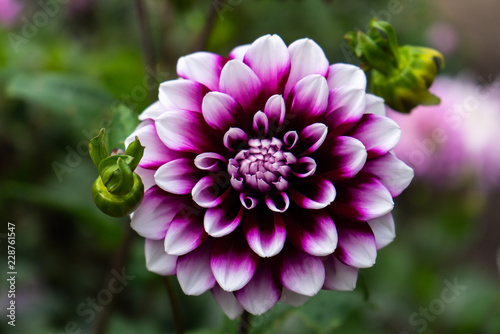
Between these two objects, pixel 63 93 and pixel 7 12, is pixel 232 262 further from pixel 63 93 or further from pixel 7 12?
pixel 7 12

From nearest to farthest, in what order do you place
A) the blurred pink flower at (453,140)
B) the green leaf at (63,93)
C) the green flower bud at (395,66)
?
the green flower bud at (395,66) → the green leaf at (63,93) → the blurred pink flower at (453,140)

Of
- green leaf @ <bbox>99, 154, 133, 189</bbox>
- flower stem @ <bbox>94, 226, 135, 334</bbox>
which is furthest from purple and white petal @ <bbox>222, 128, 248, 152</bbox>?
flower stem @ <bbox>94, 226, 135, 334</bbox>

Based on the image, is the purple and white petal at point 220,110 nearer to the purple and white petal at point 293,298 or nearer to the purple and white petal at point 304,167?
the purple and white petal at point 304,167

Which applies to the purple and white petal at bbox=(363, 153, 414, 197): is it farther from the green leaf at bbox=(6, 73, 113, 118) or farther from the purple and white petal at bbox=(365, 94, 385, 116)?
the green leaf at bbox=(6, 73, 113, 118)

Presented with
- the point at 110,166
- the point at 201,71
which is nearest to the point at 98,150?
the point at 110,166

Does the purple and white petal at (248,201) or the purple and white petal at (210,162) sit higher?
the purple and white petal at (210,162)

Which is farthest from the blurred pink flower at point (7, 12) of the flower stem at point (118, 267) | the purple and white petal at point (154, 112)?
the purple and white petal at point (154, 112)

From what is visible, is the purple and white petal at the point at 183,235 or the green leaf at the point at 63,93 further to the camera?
the green leaf at the point at 63,93

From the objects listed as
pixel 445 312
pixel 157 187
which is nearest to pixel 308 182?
pixel 157 187
